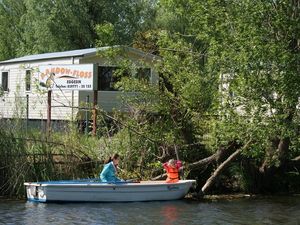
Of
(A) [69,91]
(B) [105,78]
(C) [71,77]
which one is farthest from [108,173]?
(B) [105,78]

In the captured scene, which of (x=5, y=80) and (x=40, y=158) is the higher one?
(x=5, y=80)

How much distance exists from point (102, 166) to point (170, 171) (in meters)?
2.11

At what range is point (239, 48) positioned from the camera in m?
16.1

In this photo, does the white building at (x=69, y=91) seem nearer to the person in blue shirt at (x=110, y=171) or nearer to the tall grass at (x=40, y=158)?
the tall grass at (x=40, y=158)

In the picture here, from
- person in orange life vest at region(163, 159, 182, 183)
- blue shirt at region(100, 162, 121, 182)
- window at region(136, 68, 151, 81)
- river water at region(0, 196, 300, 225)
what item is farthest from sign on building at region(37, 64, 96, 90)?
river water at region(0, 196, 300, 225)

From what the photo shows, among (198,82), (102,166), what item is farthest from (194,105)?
(102,166)

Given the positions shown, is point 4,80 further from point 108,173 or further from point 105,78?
point 108,173

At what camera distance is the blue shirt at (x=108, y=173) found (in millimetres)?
17641

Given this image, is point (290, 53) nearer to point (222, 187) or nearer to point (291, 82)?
point (291, 82)

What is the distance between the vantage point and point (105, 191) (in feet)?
57.8

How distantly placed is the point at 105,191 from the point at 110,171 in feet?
1.88

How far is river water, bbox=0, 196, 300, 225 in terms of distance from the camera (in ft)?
49.1

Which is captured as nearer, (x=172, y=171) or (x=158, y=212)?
(x=158, y=212)

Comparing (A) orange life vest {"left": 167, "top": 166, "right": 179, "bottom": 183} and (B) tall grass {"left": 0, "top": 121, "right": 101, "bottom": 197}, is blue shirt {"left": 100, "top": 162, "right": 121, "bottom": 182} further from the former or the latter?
(A) orange life vest {"left": 167, "top": 166, "right": 179, "bottom": 183}
